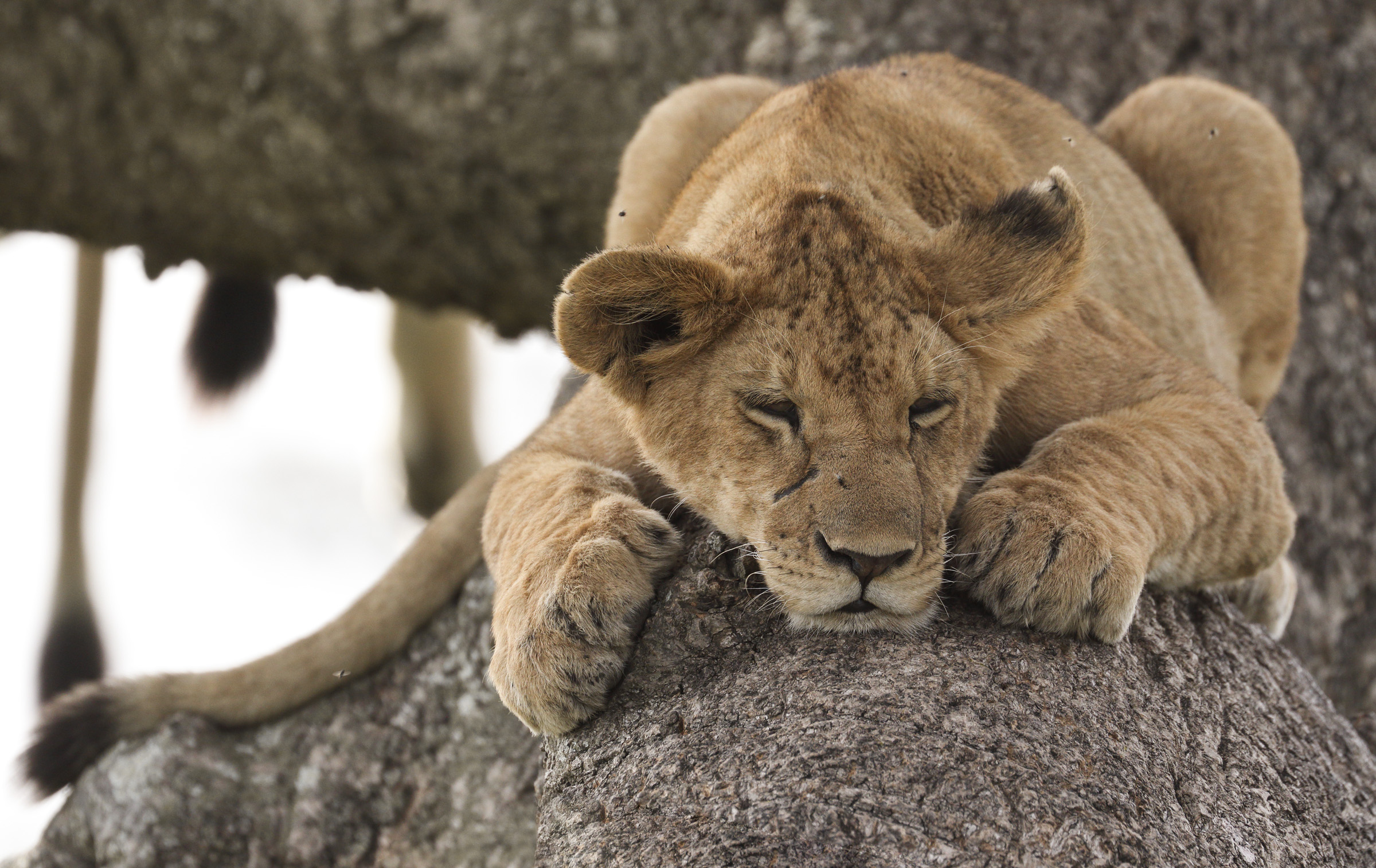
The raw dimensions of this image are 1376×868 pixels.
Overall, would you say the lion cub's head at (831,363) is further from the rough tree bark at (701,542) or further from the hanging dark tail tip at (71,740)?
the hanging dark tail tip at (71,740)

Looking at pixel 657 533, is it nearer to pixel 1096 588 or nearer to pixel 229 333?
pixel 1096 588

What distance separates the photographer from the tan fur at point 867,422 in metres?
2.10

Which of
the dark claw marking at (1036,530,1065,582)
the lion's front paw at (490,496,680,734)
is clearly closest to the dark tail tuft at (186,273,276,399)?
the lion's front paw at (490,496,680,734)

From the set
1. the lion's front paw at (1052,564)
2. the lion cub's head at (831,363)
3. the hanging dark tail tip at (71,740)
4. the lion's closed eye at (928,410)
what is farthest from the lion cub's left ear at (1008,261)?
the hanging dark tail tip at (71,740)

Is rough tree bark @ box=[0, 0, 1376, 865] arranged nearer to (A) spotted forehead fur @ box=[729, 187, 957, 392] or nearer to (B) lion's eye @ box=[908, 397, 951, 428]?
(B) lion's eye @ box=[908, 397, 951, 428]

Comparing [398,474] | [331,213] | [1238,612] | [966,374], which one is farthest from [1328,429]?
[398,474]

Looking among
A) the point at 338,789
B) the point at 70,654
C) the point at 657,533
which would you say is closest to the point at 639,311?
the point at 657,533

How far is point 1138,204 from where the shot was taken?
11.2ft

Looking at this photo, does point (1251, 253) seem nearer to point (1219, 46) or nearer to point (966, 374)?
point (1219, 46)

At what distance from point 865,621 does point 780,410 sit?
0.39m

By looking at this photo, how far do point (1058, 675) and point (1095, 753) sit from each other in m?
0.17

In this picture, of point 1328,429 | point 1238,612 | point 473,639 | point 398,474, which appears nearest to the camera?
point 1238,612

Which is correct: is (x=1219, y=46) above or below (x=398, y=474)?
above

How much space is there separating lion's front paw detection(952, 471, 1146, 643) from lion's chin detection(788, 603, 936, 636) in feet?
0.42
